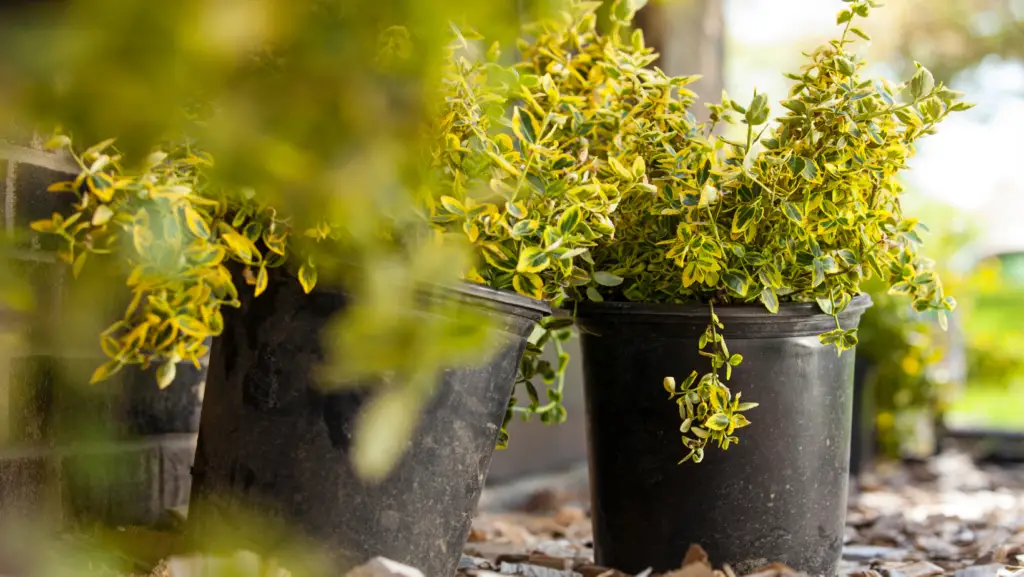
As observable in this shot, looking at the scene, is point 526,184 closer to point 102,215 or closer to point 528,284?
point 528,284

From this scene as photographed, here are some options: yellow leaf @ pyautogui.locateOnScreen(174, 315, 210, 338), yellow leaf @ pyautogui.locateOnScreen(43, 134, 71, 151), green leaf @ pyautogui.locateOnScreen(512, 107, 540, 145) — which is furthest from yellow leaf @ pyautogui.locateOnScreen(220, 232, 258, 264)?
green leaf @ pyautogui.locateOnScreen(512, 107, 540, 145)

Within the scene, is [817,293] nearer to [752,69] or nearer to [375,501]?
[375,501]

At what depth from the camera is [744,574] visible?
1.41 m

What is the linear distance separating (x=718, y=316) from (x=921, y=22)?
331 inches

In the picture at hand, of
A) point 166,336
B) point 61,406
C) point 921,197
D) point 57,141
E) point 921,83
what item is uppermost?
point 921,197

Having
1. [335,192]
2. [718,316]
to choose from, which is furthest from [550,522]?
[335,192]

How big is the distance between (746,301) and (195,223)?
859 mm

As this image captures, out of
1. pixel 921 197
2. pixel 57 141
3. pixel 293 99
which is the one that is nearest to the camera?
pixel 293 99

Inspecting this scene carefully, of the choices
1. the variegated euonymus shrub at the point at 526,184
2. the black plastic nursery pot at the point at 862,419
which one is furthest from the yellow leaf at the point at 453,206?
the black plastic nursery pot at the point at 862,419

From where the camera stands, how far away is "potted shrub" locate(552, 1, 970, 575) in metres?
1.34

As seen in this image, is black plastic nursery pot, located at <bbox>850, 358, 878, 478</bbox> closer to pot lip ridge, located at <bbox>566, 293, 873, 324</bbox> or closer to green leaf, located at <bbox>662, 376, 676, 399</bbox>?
pot lip ridge, located at <bbox>566, 293, 873, 324</bbox>

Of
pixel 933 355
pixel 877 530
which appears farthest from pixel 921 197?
pixel 877 530

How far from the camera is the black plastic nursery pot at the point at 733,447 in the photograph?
1.41 m

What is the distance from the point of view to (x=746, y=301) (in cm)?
141
